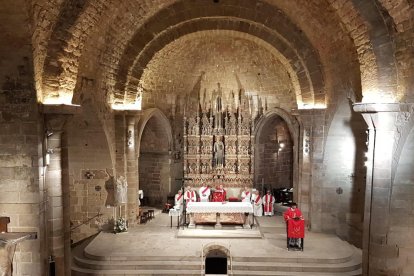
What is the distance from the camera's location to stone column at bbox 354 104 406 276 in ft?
31.4

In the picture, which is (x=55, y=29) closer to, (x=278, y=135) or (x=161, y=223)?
(x=161, y=223)

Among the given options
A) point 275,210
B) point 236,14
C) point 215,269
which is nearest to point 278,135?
point 275,210

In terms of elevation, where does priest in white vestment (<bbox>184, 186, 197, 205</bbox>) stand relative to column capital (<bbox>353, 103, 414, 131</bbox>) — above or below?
below

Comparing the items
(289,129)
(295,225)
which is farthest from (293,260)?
(289,129)

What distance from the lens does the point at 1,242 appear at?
7043mm

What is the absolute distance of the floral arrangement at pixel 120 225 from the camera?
14.6 meters

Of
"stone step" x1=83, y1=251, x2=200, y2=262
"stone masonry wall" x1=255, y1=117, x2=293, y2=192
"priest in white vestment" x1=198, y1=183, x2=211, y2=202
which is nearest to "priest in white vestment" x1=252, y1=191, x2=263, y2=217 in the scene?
"stone masonry wall" x1=255, y1=117, x2=293, y2=192

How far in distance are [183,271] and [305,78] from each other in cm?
838

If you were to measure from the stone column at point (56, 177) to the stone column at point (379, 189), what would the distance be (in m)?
7.52

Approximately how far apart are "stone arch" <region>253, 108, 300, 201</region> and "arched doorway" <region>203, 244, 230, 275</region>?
4.38 meters

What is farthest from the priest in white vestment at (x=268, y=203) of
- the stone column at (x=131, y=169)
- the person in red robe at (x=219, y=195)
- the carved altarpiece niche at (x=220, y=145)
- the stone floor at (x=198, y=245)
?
the stone column at (x=131, y=169)

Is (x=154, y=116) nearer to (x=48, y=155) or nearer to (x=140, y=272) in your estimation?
(x=140, y=272)

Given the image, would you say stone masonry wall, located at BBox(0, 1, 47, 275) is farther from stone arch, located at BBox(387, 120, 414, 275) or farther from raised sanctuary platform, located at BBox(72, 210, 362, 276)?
stone arch, located at BBox(387, 120, 414, 275)

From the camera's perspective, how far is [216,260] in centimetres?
1312
